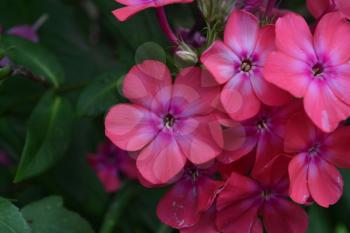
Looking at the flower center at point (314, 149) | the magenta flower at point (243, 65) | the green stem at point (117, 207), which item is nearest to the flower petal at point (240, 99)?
the magenta flower at point (243, 65)

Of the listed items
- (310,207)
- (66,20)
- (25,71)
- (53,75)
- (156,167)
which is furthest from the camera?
(66,20)

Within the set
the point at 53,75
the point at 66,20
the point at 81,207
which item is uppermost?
the point at 53,75

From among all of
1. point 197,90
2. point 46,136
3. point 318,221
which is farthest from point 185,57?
point 318,221

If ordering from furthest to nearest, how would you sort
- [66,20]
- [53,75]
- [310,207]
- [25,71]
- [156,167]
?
1. [66,20]
2. [310,207]
3. [53,75]
4. [25,71]
5. [156,167]

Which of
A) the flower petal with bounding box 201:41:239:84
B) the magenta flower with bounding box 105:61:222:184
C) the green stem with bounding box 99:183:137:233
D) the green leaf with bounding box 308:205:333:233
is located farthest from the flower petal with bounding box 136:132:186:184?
the green leaf with bounding box 308:205:333:233

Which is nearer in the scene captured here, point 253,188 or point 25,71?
point 253,188

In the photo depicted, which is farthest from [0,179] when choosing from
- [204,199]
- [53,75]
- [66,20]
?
[204,199]

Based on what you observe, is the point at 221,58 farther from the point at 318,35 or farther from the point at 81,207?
the point at 81,207
